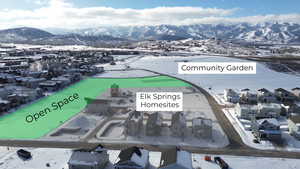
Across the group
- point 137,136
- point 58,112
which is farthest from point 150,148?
point 58,112

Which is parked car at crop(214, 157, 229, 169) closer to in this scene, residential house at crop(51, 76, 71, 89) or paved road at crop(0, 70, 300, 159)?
paved road at crop(0, 70, 300, 159)

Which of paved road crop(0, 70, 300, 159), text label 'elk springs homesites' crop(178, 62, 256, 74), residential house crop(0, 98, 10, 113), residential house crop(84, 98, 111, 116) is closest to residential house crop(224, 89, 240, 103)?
paved road crop(0, 70, 300, 159)

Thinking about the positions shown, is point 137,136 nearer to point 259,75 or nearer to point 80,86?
point 80,86

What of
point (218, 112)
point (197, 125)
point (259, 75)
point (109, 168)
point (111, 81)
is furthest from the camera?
point (259, 75)

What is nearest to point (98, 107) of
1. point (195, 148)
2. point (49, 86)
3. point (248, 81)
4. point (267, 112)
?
point (195, 148)

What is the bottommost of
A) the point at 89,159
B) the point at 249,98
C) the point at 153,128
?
the point at 89,159
